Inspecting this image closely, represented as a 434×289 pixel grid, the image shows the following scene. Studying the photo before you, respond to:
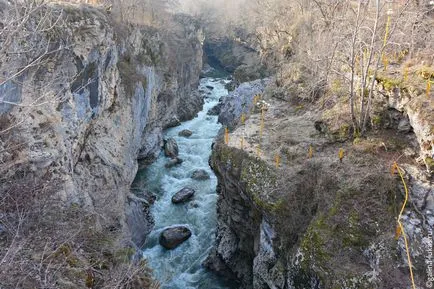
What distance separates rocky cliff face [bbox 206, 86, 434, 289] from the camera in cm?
962

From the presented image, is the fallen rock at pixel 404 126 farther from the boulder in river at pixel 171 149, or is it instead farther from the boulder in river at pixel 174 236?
the boulder in river at pixel 171 149

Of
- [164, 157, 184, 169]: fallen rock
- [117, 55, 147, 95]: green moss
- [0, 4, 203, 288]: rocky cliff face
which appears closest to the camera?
[0, 4, 203, 288]: rocky cliff face

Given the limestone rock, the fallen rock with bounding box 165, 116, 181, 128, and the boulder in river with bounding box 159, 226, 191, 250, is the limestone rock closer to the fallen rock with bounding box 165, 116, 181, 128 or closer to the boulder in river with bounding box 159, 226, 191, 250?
the fallen rock with bounding box 165, 116, 181, 128

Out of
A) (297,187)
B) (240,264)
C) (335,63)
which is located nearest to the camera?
(297,187)

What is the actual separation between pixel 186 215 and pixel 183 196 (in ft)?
4.64

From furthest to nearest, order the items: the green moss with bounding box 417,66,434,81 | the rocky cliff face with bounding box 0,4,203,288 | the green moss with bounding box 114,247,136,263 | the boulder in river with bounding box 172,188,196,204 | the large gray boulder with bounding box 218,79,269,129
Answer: the large gray boulder with bounding box 218,79,269,129 → the boulder in river with bounding box 172,188,196,204 → the green moss with bounding box 417,66,434,81 → the rocky cliff face with bounding box 0,4,203,288 → the green moss with bounding box 114,247,136,263

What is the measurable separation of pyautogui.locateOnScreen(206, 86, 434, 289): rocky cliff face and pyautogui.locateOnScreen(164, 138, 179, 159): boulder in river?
1005cm

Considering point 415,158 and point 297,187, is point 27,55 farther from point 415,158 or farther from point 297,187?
point 415,158

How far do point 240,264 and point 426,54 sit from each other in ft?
38.3

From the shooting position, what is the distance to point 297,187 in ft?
40.2

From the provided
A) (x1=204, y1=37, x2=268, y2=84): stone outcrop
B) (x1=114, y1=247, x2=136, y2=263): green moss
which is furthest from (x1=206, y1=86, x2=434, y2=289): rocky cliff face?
(x1=204, y1=37, x2=268, y2=84): stone outcrop

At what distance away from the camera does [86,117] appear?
50.6 ft

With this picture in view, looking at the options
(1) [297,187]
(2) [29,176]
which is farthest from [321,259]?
(2) [29,176]

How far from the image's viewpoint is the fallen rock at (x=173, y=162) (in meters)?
24.8
